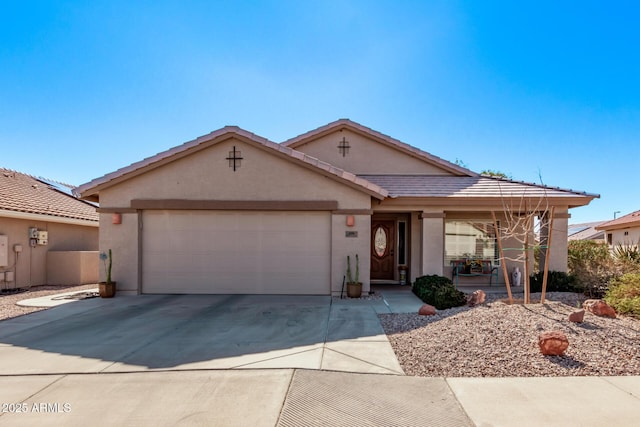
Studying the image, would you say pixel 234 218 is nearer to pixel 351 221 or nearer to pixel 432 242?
pixel 351 221

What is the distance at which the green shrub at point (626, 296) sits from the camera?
270 inches

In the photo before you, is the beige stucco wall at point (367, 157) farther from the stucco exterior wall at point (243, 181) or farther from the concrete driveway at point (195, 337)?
the concrete driveway at point (195, 337)

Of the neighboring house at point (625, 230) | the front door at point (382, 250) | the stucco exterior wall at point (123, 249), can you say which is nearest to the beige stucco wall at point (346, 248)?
the front door at point (382, 250)

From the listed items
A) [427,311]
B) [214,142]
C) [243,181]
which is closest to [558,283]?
[427,311]

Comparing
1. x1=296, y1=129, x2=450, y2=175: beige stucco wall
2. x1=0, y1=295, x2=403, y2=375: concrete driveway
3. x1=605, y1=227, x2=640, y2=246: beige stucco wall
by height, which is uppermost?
x1=296, y1=129, x2=450, y2=175: beige stucco wall

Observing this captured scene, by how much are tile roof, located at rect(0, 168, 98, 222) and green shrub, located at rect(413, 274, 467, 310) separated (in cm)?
1279

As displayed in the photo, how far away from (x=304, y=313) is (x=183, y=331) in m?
2.58

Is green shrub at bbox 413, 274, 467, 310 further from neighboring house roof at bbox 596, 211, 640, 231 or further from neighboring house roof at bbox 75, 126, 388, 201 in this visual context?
neighboring house roof at bbox 596, 211, 640, 231

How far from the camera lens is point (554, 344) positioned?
16.3 feet

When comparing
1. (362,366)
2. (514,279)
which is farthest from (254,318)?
(514,279)

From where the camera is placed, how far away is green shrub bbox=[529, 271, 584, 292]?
388 inches

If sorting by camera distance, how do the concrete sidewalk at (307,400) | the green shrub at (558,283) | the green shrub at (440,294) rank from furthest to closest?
1. the green shrub at (558,283)
2. the green shrub at (440,294)
3. the concrete sidewalk at (307,400)

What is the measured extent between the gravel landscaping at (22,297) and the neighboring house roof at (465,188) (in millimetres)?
9794

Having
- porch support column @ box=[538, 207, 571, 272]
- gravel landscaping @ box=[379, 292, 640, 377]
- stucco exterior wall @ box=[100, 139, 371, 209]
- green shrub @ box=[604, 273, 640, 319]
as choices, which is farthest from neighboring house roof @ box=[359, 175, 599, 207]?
gravel landscaping @ box=[379, 292, 640, 377]
